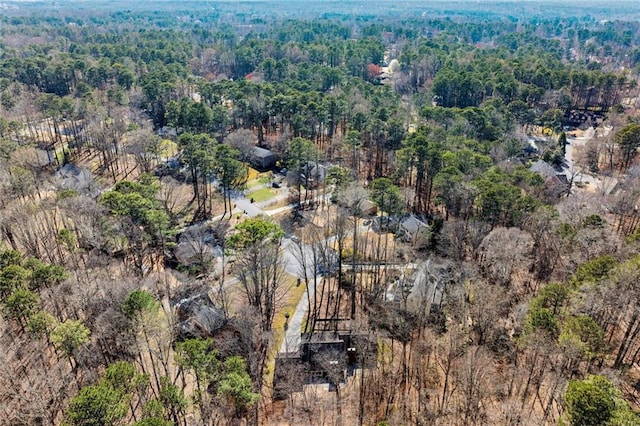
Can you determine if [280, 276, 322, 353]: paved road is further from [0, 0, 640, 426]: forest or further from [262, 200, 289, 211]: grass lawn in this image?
[262, 200, 289, 211]: grass lawn

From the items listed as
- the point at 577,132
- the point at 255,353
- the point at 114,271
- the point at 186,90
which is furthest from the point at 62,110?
the point at 577,132

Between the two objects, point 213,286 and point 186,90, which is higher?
point 186,90

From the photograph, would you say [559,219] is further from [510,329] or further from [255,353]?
[255,353]

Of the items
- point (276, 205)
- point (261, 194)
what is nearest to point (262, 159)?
point (261, 194)

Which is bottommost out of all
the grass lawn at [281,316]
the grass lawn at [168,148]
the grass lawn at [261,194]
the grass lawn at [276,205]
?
the grass lawn at [281,316]

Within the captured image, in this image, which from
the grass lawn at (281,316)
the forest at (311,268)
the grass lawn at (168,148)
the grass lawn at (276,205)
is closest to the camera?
the forest at (311,268)

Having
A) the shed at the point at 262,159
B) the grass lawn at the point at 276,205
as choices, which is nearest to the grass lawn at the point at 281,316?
the grass lawn at the point at 276,205

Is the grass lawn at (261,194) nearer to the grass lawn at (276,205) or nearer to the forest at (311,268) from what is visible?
the forest at (311,268)

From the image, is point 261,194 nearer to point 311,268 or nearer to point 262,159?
point 262,159
